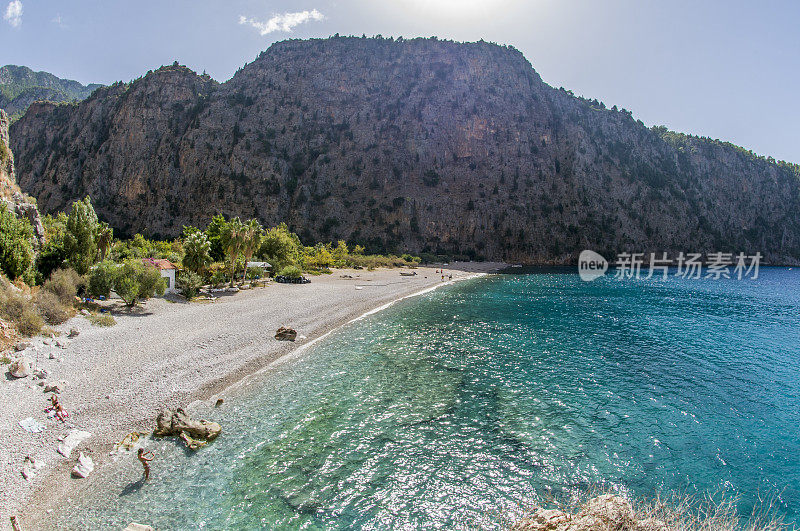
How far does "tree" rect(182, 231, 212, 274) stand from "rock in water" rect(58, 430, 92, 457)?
949 inches

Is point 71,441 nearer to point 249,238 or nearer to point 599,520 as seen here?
point 599,520

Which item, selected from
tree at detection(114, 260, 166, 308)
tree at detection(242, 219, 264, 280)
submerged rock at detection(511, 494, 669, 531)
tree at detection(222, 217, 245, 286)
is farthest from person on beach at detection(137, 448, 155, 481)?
tree at detection(242, 219, 264, 280)

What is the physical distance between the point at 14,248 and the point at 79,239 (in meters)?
4.27

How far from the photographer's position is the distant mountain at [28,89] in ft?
460

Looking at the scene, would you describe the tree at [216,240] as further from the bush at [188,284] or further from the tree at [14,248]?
the tree at [14,248]

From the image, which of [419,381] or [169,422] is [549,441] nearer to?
[419,381]

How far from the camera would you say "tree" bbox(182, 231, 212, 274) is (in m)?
32.1

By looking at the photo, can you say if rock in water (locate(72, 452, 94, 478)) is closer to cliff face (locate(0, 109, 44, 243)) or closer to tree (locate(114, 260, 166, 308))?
tree (locate(114, 260, 166, 308))

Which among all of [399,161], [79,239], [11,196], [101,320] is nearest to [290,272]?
[79,239]

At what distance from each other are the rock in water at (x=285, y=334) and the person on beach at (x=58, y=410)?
1070cm

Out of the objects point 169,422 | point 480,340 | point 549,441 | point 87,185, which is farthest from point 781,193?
point 87,185

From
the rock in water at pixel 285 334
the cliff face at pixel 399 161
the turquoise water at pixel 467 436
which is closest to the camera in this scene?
the turquoise water at pixel 467 436

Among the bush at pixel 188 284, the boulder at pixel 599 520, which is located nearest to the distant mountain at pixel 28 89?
the bush at pixel 188 284

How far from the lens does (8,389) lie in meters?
11.3
